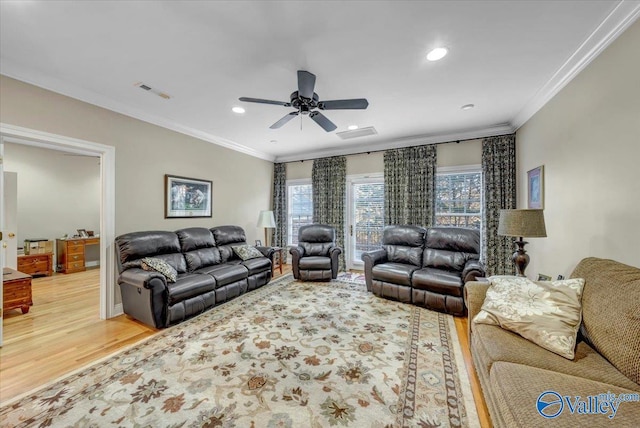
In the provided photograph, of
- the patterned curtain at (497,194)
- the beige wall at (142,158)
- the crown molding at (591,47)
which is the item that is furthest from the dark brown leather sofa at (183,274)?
the crown molding at (591,47)

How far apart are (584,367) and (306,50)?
9.59 feet

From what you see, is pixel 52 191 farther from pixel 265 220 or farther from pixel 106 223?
pixel 265 220

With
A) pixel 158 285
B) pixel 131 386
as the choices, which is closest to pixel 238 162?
pixel 158 285

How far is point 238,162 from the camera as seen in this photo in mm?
5238

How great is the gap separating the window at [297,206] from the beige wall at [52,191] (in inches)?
192

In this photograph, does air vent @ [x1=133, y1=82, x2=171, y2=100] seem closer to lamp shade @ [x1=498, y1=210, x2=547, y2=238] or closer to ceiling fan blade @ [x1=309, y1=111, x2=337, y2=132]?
ceiling fan blade @ [x1=309, y1=111, x2=337, y2=132]

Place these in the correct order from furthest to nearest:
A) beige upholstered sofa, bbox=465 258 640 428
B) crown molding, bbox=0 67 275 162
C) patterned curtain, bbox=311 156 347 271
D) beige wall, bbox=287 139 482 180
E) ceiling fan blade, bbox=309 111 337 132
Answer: patterned curtain, bbox=311 156 347 271 → beige wall, bbox=287 139 482 180 → ceiling fan blade, bbox=309 111 337 132 → crown molding, bbox=0 67 275 162 → beige upholstered sofa, bbox=465 258 640 428

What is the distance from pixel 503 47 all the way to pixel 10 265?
7.92m

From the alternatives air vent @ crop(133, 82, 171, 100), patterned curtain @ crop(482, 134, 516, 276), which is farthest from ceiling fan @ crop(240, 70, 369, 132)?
patterned curtain @ crop(482, 134, 516, 276)

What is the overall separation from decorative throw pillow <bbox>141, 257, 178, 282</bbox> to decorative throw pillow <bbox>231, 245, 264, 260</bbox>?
1.25m

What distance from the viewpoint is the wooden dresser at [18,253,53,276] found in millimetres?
4638

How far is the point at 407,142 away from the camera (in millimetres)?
4824

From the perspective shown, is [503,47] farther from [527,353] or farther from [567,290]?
[527,353]

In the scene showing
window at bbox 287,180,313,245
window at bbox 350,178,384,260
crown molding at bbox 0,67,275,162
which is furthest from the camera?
window at bbox 287,180,313,245
